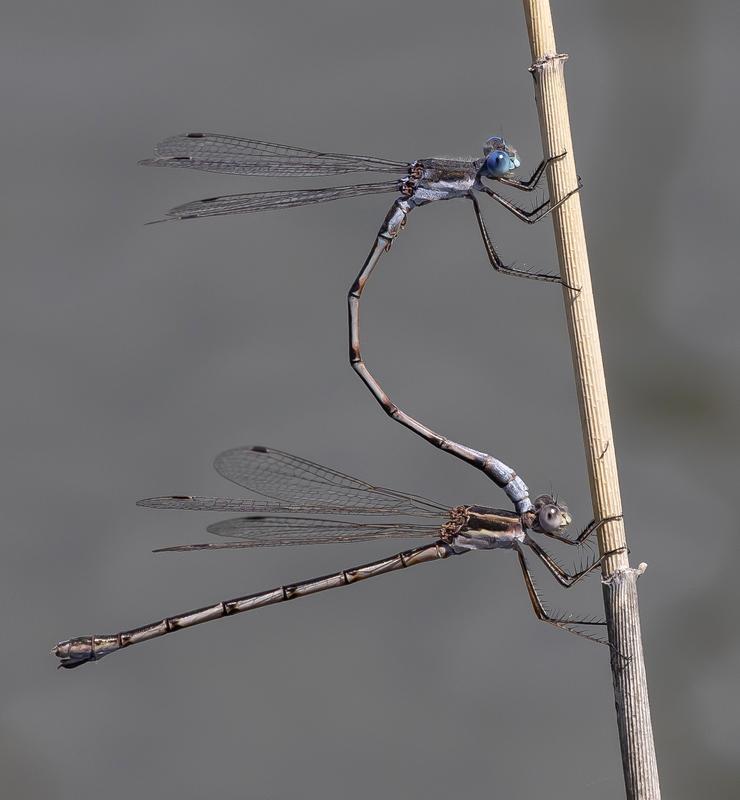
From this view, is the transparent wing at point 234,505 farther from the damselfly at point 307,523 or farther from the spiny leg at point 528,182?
the spiny leg at point 528,182

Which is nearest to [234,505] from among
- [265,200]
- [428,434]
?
[428,434]

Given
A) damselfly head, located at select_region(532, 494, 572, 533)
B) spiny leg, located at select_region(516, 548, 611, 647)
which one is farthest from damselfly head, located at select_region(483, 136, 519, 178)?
spiny leg, located at select_region(516, 548, 611, 647)

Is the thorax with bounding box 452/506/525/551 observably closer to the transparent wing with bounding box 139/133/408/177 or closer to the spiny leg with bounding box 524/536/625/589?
the spiny leg with bounding box 524/536/625/589

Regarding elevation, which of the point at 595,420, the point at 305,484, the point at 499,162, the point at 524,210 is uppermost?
the point at 499,162

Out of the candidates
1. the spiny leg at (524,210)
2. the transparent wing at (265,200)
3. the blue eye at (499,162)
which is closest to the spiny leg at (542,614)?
the spiny leg at (524,210)

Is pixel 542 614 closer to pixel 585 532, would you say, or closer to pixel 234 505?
pixel 585 532

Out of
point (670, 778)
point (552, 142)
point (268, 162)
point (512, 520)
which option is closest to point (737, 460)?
point (670, 778)
